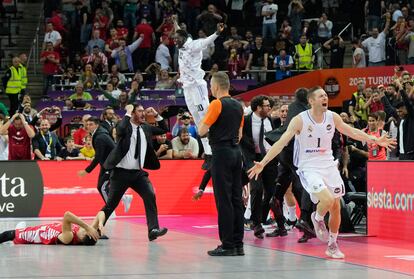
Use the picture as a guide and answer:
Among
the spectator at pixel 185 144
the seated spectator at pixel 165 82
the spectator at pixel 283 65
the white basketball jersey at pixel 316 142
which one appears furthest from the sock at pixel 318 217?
the spectator at pixel 283 65

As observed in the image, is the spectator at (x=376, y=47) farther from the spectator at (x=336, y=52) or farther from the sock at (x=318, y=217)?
the sock at (x=318, y=217)

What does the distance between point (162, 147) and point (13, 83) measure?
7929 millimetres

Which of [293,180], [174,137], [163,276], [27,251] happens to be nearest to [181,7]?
[174,137]

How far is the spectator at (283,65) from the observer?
2908cm

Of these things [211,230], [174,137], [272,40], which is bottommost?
[211,230]

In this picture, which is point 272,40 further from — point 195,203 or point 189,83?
point 189,83

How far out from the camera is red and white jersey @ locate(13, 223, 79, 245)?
14.3 m

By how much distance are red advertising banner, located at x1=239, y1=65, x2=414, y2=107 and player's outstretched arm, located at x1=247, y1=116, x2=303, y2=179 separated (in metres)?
14.8

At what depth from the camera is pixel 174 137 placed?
23.0 meters

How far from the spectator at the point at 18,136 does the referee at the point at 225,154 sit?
872cm

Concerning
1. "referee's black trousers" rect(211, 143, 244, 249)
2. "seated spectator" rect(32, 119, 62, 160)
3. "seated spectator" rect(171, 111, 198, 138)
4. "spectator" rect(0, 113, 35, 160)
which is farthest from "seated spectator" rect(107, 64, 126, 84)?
"referee's black trousers" rect(211, 143, 244, 249)

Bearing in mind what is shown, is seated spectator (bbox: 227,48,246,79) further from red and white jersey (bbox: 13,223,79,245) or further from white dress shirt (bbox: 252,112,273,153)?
red and white jersey (bbox: 13,223,79,245)

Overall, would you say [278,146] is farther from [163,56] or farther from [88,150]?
[163,56]

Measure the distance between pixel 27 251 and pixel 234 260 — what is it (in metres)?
3.01
